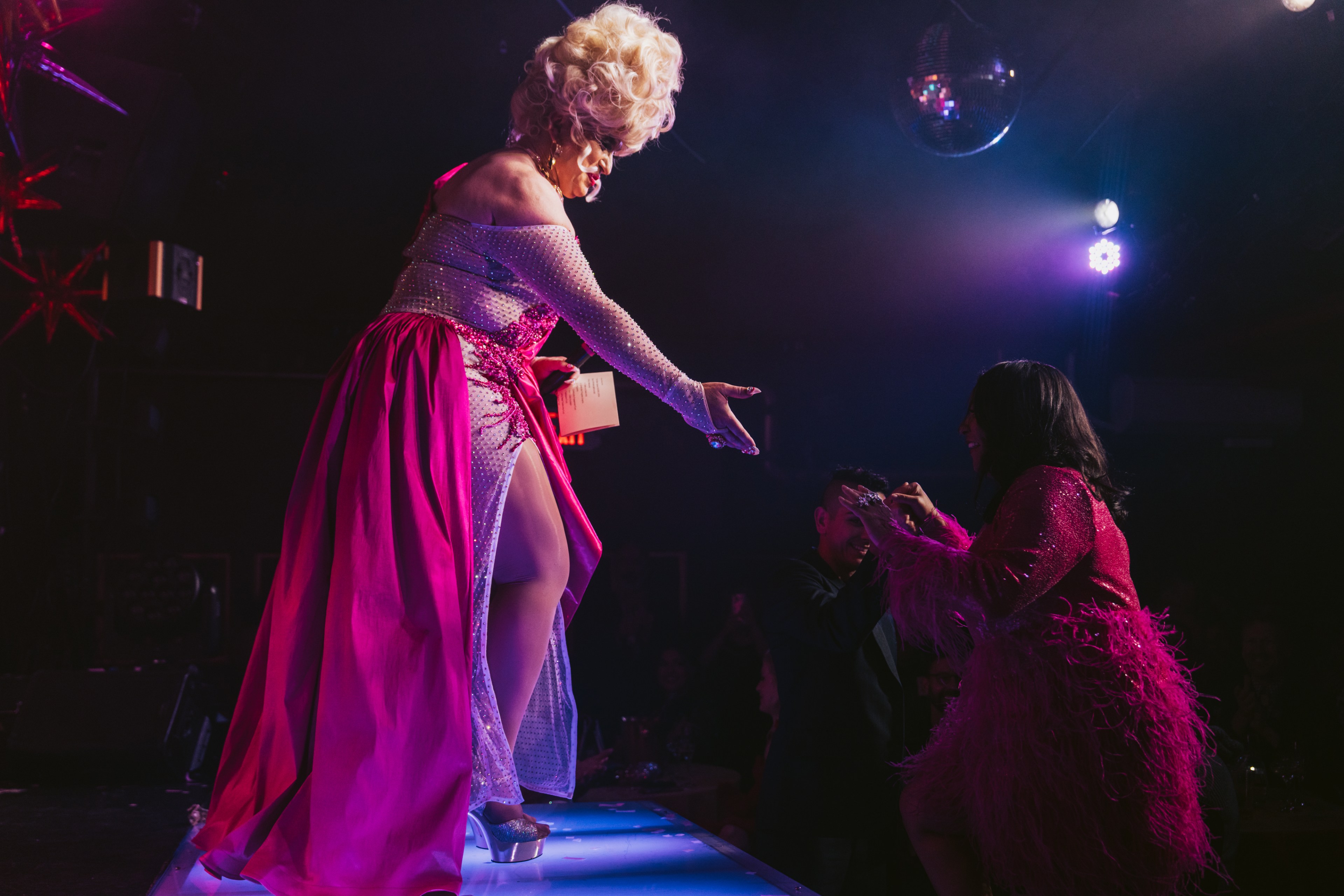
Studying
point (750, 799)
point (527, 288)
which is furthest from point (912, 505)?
point (750, 799)

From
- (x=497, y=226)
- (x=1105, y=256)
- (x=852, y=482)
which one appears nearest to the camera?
(x=497, y=226)

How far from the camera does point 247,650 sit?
5.47 metres

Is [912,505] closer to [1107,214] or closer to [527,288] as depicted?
[527,288]

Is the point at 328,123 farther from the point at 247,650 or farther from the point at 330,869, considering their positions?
the point at 330,869

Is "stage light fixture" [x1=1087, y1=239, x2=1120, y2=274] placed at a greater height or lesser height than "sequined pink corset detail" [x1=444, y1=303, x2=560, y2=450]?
greater

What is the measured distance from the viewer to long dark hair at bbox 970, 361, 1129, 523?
187cm

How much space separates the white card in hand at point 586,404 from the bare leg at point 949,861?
0.96 m

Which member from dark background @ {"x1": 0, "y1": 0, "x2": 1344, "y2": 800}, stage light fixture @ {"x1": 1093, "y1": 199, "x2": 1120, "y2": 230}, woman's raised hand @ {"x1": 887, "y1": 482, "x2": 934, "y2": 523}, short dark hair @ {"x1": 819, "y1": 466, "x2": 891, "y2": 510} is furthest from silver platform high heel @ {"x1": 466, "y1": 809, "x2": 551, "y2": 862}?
stage light fixture @ {"x1": 1093, "y1": 199, "x2": 1120, "y2": 230}

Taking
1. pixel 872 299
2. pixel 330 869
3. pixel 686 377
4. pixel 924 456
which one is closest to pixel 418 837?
pixel 330 869

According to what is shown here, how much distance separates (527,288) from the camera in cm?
149

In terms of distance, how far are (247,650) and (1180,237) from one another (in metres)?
5.66

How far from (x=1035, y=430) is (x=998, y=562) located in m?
0.34

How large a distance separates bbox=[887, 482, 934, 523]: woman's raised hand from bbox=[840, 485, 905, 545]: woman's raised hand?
0.02 meters

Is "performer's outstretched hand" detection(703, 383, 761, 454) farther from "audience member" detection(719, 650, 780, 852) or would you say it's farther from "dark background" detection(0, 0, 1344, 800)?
"dark background" detection(0, 0, 1344, 800)
